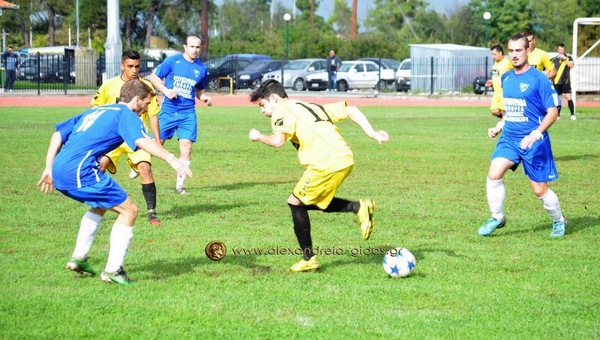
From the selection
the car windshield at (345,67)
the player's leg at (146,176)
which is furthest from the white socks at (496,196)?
the car windshield at (345,67)

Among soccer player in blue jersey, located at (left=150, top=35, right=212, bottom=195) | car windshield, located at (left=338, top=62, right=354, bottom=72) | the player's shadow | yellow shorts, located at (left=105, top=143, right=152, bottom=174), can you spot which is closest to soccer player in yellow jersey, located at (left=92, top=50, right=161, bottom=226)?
yellow shorts, located at (left=105, top=143, right=152, bottom=174)

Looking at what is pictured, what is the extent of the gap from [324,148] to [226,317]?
188cm

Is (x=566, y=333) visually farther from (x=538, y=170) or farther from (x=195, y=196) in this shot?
(x=195, y=196)

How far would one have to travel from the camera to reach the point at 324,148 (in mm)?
7410

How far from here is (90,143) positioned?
6.80 meters

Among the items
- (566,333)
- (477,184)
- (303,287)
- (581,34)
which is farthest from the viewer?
(581,34)

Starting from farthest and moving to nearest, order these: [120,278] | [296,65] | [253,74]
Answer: [296,65] < [253,74] < [120,278]

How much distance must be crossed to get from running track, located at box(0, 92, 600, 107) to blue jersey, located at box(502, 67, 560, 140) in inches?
984

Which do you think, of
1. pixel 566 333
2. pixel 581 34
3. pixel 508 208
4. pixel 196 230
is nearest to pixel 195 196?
pixel 196 230

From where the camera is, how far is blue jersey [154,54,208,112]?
1222cm

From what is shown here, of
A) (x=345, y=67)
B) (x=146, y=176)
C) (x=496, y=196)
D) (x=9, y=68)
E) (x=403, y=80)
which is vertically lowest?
(x=496, y=196)

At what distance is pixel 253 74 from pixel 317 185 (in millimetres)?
37073

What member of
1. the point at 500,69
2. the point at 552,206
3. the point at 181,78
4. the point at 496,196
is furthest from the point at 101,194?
the point at 500,69

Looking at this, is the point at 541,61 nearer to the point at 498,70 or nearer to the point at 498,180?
the point at 498,70
